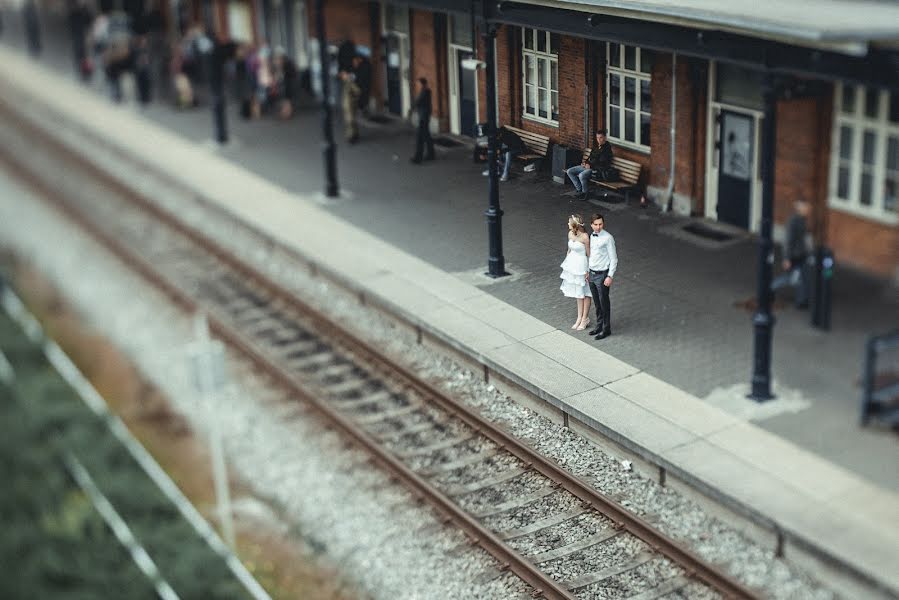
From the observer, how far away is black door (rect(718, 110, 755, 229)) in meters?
7.23

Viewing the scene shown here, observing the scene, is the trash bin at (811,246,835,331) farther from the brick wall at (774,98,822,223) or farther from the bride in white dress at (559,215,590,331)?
the bride in white dress at (559,215,590,331)

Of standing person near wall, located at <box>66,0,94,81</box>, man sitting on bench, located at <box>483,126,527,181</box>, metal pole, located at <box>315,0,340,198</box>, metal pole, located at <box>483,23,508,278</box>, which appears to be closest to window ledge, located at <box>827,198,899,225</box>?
man sitting on bench, located at <box>483,126,527,181</box>

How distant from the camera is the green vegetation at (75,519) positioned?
465 inches

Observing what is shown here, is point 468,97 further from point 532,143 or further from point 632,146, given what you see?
point 632,146

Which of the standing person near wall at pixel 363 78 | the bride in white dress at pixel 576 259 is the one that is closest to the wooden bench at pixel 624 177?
the bride in white dress at pixel 576 259

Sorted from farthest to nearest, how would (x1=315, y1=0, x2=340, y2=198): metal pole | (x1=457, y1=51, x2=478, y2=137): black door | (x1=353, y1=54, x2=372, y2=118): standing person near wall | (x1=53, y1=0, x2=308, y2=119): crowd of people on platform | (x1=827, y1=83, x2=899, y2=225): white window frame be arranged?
(x1=53, y1=0, x2=308, y2=119): crowd of people on platform → (x1=315, y1=0, x2=340, y2=198): metal pole → (x1=353, y1=54, x2=372, y2=118): standing person near wall → (x1=457, y1=51, x2=478, y2=137): black door → (x1=827, y1=83, x2=899, y2=225): white window frame

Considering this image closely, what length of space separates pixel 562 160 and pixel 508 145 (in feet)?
1.75

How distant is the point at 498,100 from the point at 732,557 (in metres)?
4.00

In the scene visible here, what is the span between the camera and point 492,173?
→ 7.89 metres

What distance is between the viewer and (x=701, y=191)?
706 centimetres

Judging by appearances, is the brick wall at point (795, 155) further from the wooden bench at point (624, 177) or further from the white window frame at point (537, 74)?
the white window frame at point (537, 74)

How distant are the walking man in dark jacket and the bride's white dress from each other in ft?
5.70

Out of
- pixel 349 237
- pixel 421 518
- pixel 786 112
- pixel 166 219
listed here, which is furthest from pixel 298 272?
pixel 786 112

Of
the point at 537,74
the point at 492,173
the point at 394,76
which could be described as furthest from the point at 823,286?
the point at 394,76
